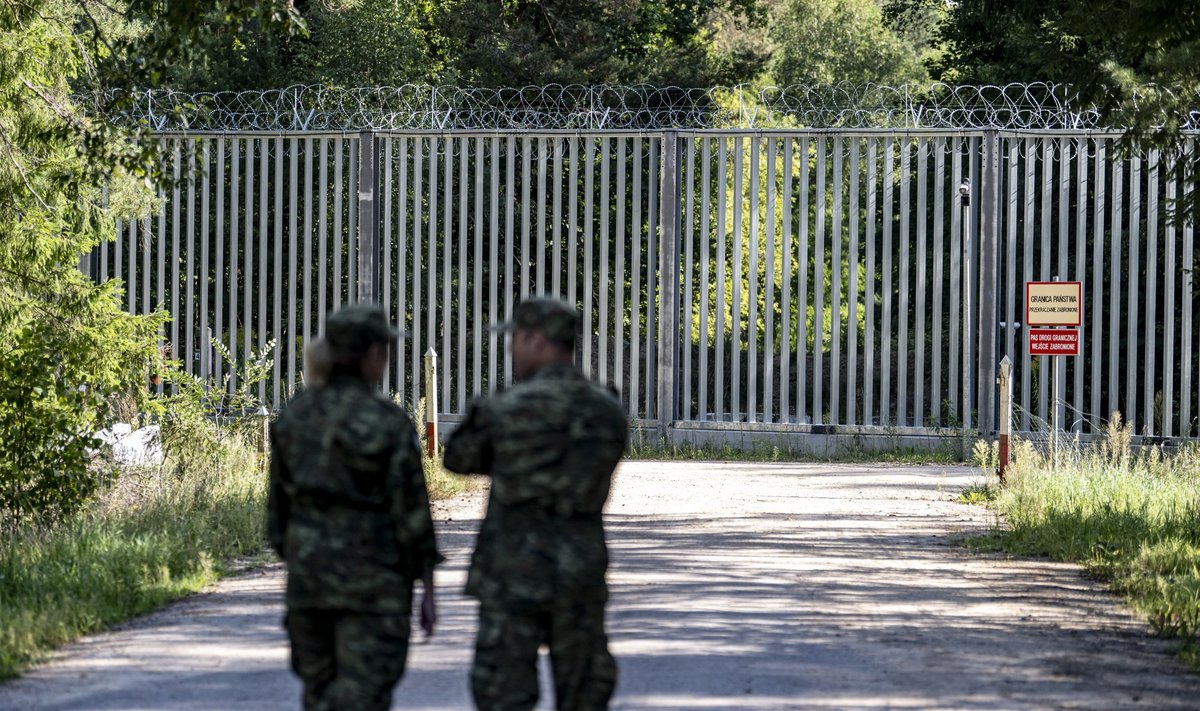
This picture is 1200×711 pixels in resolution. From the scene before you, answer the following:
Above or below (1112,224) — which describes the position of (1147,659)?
below

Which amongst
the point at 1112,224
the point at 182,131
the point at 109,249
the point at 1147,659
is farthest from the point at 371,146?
the point at 1147,659

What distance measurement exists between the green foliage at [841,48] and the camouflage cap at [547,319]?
186 feet

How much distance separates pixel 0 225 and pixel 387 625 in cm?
975

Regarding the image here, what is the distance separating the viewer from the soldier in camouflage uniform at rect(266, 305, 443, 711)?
500cm

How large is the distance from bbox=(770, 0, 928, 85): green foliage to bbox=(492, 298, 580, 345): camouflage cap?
56544 millimetres

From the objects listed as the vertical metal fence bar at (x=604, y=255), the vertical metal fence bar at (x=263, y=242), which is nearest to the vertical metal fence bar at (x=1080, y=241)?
the vertical metal fence bar at (x=604, y=255)

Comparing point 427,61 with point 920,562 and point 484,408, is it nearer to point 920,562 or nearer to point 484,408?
point 920,562

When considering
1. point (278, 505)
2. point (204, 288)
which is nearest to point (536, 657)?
point (278, 505)

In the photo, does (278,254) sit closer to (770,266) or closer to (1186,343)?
(770,266)

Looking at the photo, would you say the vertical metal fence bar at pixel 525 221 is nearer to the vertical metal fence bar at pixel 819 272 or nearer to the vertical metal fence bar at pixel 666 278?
the vertical metal fence bar at pixel 666 278

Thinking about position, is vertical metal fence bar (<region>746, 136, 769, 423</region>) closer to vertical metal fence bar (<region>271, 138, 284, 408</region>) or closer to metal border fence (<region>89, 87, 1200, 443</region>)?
metal border fence (<region>89, 87, 1200, 443</region>)

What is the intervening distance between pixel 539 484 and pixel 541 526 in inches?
5.3

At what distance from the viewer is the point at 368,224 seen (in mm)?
19953

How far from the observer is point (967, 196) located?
19062 millimetres
